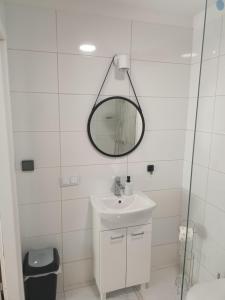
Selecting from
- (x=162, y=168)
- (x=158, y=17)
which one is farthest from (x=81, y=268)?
(x=158, y=17)

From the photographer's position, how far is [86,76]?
6.49 feet

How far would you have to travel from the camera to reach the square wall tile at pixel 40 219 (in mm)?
2006

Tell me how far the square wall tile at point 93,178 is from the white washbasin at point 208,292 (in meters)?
1.06

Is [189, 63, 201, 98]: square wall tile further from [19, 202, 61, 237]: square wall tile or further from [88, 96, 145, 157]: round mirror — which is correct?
[19, 202, 61, 237]: square wall tile

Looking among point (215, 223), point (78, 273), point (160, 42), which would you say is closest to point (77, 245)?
point (78, 273)

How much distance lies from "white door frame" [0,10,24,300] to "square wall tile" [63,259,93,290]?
49cm

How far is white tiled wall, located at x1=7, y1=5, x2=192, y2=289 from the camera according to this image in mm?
1843

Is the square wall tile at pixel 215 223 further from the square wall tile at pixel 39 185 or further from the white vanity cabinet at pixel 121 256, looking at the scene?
the square wall tile at pixel 39 185

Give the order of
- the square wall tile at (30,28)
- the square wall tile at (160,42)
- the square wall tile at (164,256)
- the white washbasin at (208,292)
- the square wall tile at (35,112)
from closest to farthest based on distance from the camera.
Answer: the white washbasin at (208,292)
the square wall tile at (30,28)
the square wall tile at (35,112)
the square wall tile at (160,42)
the square wall tile at (164,256)

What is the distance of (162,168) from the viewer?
236 centimetres

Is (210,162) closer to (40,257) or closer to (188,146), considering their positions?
(188,146)

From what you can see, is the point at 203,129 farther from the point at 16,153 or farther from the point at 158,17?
the point at 16,153

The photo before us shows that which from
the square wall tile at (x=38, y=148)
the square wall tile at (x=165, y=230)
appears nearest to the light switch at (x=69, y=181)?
the square wall tile at (x=38, y=148)

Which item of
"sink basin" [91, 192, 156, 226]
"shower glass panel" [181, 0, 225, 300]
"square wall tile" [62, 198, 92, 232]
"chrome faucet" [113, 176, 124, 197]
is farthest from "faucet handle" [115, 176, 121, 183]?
"shower glass panel" [181, 0, 225, 300]
